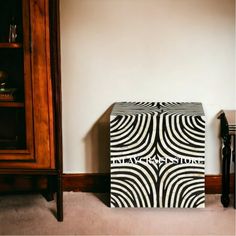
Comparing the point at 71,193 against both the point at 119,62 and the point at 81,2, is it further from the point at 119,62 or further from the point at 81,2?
the point at 81,2

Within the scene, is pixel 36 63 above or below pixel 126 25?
below

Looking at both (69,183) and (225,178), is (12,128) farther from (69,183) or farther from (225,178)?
(225,178)

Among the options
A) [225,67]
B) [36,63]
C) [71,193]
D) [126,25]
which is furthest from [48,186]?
[225,67]

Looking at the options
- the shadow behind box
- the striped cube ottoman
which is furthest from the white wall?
the shadow behind box

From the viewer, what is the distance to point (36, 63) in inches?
92.4

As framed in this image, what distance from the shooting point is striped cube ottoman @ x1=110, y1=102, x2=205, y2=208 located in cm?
251

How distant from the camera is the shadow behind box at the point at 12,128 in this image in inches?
97.7

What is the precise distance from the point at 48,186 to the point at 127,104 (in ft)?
2.18

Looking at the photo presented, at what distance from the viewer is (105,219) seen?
8.25ft

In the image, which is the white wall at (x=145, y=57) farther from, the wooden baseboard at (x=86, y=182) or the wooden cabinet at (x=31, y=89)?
the wooden cabinet at (x=31, y=89)

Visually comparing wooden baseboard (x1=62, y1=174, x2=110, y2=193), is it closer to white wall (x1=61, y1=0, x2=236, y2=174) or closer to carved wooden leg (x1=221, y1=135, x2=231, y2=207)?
white wall (x1=61, y1=0, x2=236, y2=174)

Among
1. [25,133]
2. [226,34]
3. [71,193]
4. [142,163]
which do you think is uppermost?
[226,34]

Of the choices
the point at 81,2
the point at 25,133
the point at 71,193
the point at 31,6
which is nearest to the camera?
the point at 31,6

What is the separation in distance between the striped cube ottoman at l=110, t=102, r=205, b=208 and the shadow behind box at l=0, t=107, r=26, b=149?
0.46 meters
